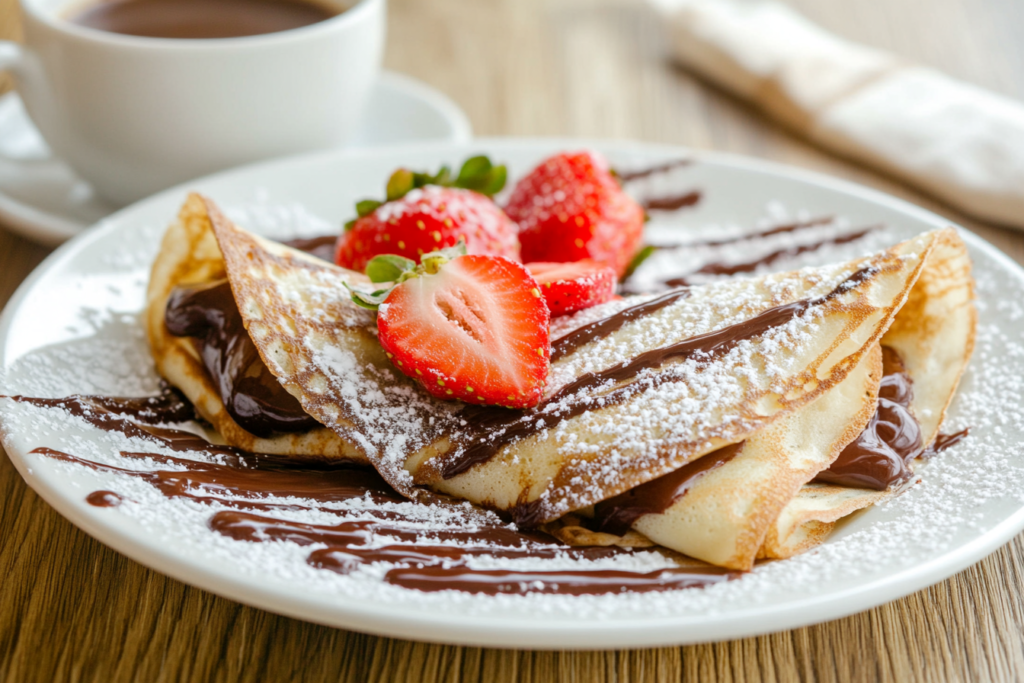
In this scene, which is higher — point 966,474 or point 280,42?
point 280,42

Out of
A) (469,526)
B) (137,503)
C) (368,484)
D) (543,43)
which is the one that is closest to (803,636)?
(469,526)

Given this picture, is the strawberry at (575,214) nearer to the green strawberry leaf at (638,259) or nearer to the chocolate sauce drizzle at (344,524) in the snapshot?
the green strawberry leaf at (638,259)

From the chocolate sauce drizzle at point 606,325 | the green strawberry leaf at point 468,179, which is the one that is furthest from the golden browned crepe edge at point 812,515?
the green strawberry leaf at point 468,179

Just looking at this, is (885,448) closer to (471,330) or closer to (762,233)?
(471,330)

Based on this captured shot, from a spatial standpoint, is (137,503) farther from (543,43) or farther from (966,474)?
(543,43)

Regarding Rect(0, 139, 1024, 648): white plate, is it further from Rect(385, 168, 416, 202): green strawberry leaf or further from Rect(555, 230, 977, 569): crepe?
Rect(385, 168, 416, 202): green strawberry leaf

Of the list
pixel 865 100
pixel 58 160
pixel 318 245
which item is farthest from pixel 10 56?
pixel 865 100

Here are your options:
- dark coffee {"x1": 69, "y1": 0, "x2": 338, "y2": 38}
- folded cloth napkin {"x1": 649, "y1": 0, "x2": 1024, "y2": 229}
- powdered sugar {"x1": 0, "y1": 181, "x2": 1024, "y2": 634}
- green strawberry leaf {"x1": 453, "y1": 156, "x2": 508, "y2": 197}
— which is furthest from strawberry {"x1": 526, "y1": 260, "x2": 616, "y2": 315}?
folded cloth napkin {"x1": 649, "y1": 0, "x2": 1024, "y2": 229}
